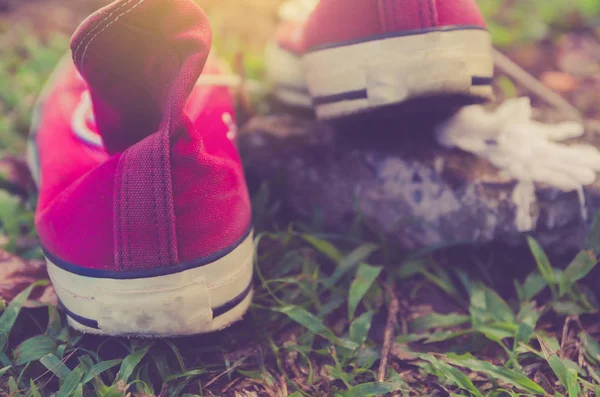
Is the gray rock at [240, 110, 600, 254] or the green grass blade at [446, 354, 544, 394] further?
the gray rock at [240, 110, 600, 254]

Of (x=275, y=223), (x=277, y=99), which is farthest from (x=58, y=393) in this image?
(x=277, y=99)

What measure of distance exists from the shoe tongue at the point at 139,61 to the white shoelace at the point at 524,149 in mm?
616

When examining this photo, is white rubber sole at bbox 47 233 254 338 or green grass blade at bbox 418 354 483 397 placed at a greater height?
white rubber sole at bbox 47 233 254 338

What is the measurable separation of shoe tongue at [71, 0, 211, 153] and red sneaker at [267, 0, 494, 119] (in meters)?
0.29

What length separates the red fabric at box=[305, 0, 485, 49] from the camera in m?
1.00

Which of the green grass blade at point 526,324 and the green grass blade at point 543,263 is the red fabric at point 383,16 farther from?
the green grass blade at point 526,324

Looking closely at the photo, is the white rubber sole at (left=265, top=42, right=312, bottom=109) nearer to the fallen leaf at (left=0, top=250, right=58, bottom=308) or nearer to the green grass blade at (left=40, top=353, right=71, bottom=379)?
the fallen leaf at (left=0, top=250, right=58, bottom=308)

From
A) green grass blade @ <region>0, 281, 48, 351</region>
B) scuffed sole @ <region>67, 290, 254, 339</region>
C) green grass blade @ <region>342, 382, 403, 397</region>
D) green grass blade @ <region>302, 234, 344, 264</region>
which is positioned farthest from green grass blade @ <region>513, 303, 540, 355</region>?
green grass blade @ <region>0, 281, 48, 351</region>

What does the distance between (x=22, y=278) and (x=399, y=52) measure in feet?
2.74

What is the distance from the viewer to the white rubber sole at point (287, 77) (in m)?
1.45

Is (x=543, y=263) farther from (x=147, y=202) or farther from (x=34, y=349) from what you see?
(x=34, y=349)

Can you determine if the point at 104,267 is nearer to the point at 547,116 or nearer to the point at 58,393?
the point at 58,393

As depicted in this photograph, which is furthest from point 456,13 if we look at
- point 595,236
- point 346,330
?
point 346,330

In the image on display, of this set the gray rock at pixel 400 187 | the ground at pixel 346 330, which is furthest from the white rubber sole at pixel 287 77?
the ground at pixel 346 330
